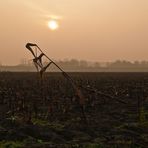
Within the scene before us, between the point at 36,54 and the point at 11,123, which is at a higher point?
the point at 36,54

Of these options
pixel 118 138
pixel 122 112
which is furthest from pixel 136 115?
→ pixel 118 138

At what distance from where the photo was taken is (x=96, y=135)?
11406 mm

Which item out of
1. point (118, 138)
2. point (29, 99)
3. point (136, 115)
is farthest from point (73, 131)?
point (29, 99)

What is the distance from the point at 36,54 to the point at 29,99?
911 centimetres

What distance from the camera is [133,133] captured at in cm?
1169

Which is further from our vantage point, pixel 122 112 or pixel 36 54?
pixel 122 112

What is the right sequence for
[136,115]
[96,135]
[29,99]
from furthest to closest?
[29,99], [136,115], [96,135]

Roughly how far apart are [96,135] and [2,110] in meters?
5.85

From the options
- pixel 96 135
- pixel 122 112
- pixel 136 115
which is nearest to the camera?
pixel 96 135

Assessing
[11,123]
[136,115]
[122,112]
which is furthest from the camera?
[122,112]

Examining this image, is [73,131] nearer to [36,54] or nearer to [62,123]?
[62,123]

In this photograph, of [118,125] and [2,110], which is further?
[2,110]

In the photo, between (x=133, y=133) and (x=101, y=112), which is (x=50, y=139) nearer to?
(x=133, y=133)

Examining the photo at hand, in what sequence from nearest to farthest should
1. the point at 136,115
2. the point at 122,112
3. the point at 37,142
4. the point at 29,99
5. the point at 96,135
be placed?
the point at 37,142 < the point at 96,135 < the point at 136,115 < the point at 122,112 < the point at 29,99
